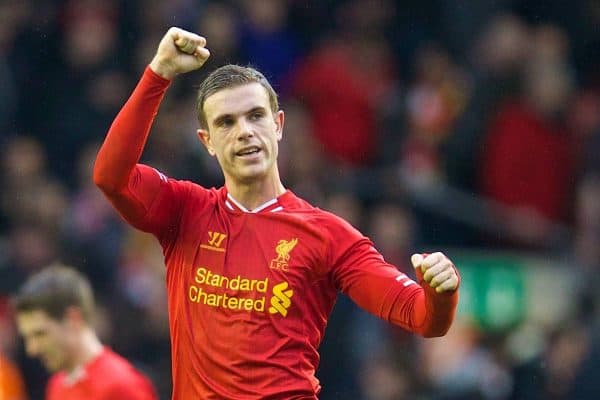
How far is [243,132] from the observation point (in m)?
5.21

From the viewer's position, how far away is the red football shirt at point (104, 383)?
21.8 feet

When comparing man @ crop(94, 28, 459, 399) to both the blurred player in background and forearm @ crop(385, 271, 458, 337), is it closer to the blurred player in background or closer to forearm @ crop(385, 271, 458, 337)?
forearm @ crop(385, 271, 458, 337)

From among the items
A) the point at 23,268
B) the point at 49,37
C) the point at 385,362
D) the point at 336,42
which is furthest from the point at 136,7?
the point at 385,362

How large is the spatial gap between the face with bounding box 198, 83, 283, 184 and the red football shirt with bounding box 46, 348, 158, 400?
1689mm

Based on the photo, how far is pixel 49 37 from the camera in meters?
12.2

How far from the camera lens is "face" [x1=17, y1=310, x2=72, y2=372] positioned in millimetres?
6965

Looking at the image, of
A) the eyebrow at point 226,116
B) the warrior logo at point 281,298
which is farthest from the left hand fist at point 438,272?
the eyebrow at point 226,116

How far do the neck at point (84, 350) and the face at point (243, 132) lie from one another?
1919 mm

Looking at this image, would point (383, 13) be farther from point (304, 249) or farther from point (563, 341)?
point (304, 249)

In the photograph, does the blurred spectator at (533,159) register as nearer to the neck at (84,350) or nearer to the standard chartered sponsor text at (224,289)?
the neck at (84,350)

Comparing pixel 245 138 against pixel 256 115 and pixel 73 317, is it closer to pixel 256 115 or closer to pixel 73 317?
pixel 256 115

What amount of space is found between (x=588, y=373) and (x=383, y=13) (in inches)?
190

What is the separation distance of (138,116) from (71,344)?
2.26 m

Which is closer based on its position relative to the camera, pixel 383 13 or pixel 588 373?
pixel 588 373
